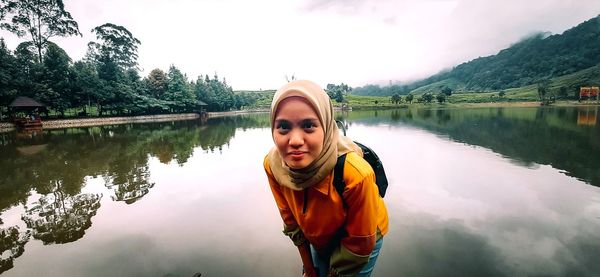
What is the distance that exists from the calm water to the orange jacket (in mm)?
2482

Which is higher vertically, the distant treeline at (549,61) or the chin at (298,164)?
the distant treeline at (549,61)

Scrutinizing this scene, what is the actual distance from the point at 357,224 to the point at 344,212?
3.9 inches

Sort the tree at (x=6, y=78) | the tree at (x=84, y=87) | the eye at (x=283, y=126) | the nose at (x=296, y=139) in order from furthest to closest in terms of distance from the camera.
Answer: the tree at (x=84, y=87) → the tree at (x=6, y=78) → the eye at (x=283, y=126) → the nose at (x=296, y=139)

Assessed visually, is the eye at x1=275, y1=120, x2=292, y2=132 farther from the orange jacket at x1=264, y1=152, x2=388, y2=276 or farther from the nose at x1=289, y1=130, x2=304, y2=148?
the orange jacket at x1=264, y1=152, x2=388, y2=276

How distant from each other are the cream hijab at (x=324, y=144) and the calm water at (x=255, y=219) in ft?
9.36

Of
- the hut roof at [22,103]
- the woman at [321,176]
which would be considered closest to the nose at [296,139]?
the woman at [321,176]

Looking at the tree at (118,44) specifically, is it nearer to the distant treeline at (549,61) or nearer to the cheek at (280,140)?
the cheek at (280,140)

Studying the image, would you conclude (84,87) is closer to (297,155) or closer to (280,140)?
(280,140)

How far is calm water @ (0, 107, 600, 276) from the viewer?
405 cm

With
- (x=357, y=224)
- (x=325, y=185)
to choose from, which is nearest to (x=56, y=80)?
(x=325, y=185)

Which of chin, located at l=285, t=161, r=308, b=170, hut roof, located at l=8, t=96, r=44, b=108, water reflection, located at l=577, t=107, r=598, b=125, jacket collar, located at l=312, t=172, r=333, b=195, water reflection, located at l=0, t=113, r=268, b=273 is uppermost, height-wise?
hut roof, located at l=8, t=96, r=44, b=108

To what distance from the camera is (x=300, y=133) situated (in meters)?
1.47

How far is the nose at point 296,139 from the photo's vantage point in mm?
1421

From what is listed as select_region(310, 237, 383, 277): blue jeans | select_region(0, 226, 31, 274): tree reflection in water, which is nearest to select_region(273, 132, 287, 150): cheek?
select_region(310, 237, 383, 277): blue jeans
